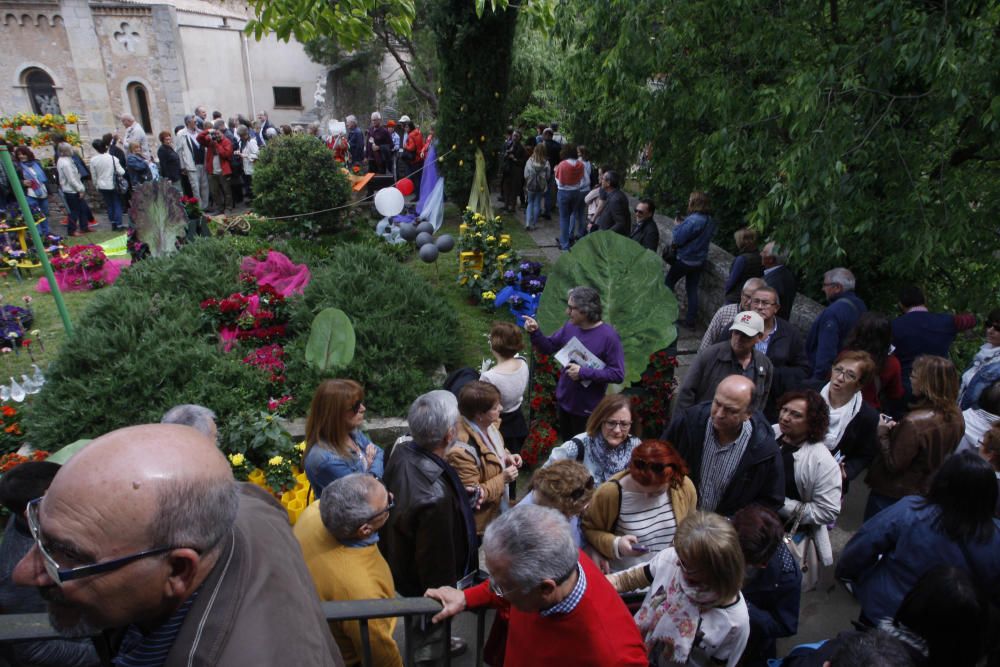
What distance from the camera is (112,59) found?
69.8 ft

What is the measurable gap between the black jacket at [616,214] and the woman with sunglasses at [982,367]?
A: 457 centimetres

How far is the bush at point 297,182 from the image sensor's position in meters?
9.98

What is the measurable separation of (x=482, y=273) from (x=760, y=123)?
156 inches

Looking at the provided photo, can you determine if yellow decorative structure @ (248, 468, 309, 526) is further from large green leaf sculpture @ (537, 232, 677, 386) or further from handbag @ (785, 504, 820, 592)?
handbag @ (785, 504, 820, 592)

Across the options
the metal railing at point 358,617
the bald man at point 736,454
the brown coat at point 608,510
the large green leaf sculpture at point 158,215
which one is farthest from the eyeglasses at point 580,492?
the large green leaf sculpture at point 158,215

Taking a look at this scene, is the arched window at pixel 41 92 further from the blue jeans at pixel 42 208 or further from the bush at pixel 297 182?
the bush at pixel 297 182

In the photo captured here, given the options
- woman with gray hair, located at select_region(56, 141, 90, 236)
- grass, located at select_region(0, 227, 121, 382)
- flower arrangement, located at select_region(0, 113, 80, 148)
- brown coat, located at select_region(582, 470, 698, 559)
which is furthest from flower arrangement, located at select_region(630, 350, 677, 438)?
woman with gray hair, located at select_region(56, 141, 90, 236)

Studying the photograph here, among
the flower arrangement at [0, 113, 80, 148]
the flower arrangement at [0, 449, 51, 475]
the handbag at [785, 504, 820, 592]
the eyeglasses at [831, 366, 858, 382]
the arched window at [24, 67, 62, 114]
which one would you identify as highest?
the arched window at [24, 67, 62, 114]

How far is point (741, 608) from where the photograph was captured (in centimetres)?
232

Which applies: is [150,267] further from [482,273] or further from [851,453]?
[851,453]

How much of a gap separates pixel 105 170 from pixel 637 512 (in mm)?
12500

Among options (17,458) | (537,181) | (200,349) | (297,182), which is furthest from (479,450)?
(537,181)

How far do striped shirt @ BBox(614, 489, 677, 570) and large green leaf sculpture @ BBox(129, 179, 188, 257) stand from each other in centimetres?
789

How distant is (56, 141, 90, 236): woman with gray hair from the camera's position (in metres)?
11.1
